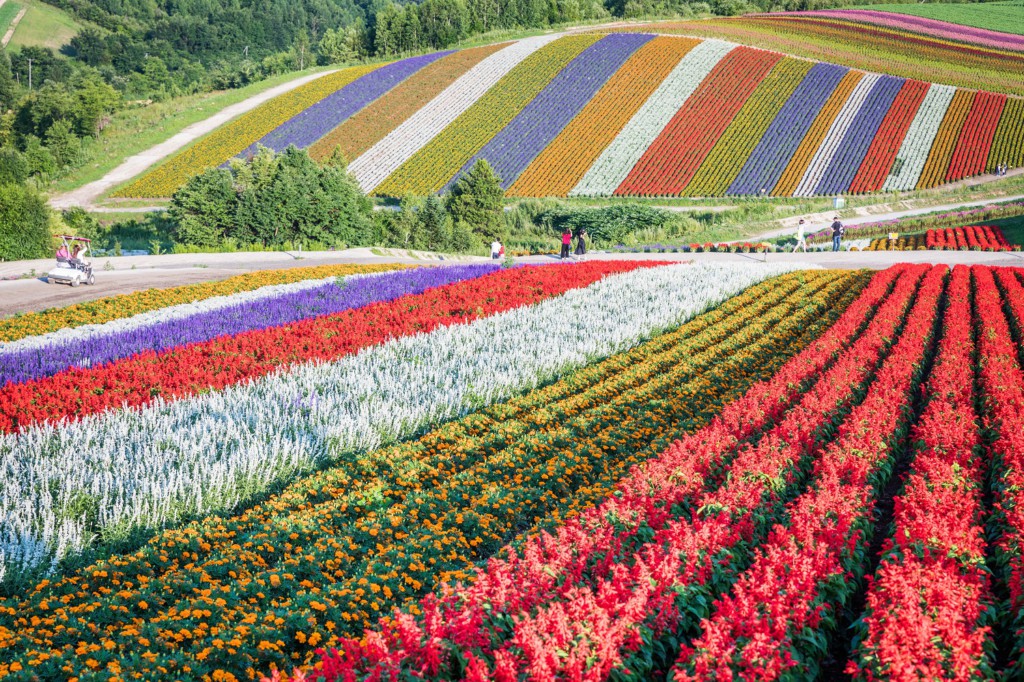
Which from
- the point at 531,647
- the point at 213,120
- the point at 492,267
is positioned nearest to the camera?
the point at 531,647

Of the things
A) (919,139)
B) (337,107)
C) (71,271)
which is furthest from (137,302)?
(337,107)

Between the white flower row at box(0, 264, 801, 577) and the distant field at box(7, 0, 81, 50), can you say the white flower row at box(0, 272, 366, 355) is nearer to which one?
the white flower row at box(0, 264, 801, 577)

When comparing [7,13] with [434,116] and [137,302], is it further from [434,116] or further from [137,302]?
[137,302]

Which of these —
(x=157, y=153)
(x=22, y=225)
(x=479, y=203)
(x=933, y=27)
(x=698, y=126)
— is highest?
(x=933, y=27)

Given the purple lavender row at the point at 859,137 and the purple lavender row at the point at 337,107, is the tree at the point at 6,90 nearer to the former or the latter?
the purple lavender row at the point at 337,107

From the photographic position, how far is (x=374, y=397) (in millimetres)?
11516

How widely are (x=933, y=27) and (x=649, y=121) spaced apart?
3979 cm

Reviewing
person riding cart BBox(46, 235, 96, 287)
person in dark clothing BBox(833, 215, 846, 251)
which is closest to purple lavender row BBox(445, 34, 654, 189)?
person in dark clothing BBox(833, 215, 846, 251)

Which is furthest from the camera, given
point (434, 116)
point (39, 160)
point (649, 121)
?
point (434, 116)

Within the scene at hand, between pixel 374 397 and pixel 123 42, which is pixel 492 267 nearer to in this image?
pixel 374 397

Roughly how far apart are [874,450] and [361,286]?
15.0 m

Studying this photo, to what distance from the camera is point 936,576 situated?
5.63 metres

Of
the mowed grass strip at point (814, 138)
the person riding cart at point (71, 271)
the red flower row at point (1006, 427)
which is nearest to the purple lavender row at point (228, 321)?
the person riding cart at point (71, 271)

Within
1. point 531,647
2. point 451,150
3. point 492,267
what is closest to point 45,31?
point 451,150
